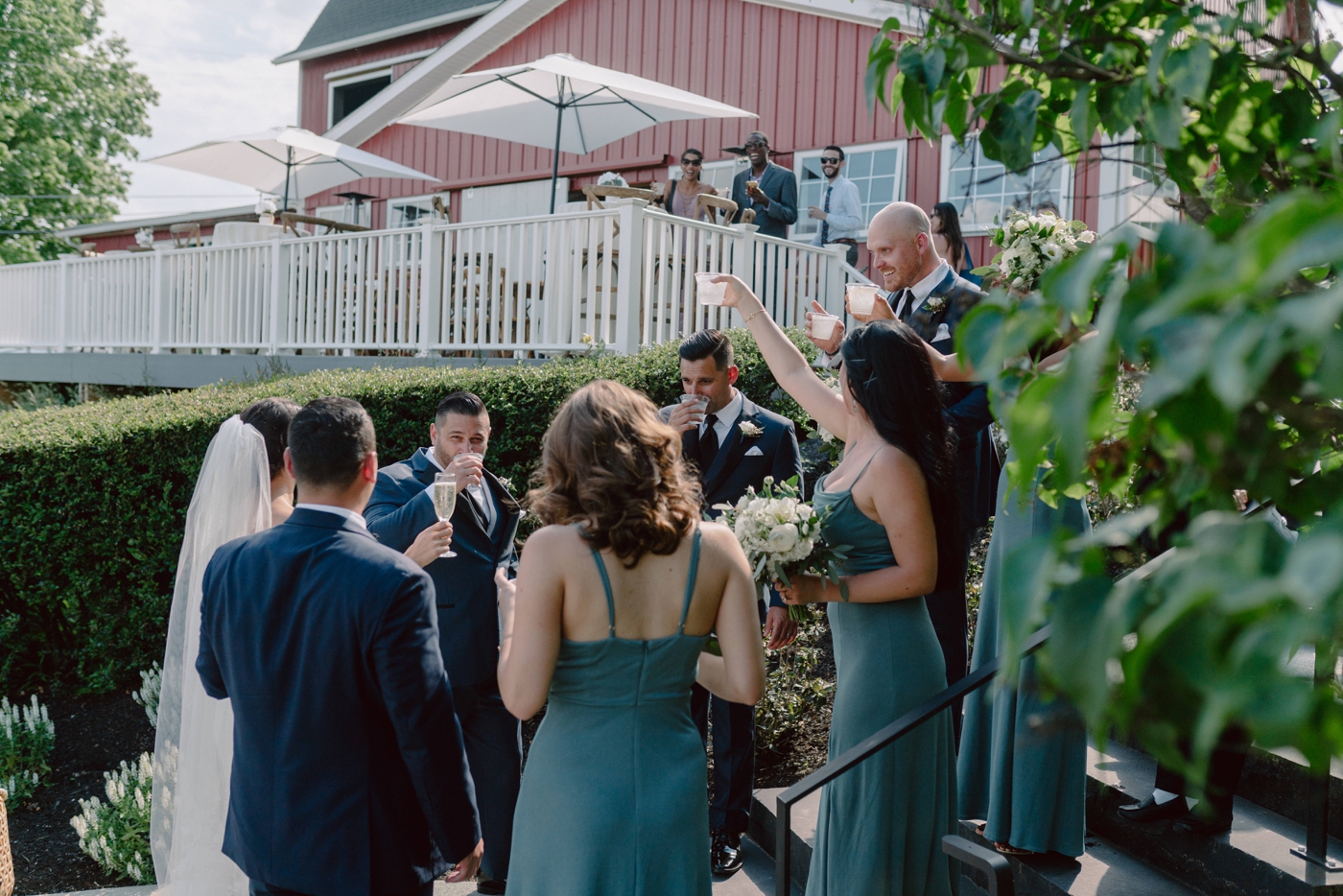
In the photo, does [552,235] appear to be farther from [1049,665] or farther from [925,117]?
[1049,665]

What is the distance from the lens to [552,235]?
31.9ft

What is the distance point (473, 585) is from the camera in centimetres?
459

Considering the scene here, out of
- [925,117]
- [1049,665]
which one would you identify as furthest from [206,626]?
[1049,665]

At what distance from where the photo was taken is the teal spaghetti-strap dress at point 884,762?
3.14m

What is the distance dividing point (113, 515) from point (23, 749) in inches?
70.4

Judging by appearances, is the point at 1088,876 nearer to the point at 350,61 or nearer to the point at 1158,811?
the point at 1158,811

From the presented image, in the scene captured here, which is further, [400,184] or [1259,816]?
[400,184]

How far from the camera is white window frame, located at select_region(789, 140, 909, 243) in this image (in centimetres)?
1239

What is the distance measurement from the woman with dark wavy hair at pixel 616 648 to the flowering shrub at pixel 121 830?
344 centimetres

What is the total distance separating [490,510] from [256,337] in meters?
8.75

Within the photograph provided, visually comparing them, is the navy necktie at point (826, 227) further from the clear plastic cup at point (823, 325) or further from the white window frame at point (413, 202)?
the white window frame at point (413, 202)

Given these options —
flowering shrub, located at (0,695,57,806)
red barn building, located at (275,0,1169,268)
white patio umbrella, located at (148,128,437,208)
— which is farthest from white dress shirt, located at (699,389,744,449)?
white patio umbrella, located at (148,128,437,208)

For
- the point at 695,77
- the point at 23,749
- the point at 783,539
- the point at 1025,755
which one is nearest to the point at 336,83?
the point at 695,77

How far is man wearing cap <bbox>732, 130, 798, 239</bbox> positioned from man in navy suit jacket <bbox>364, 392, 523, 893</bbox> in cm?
666
